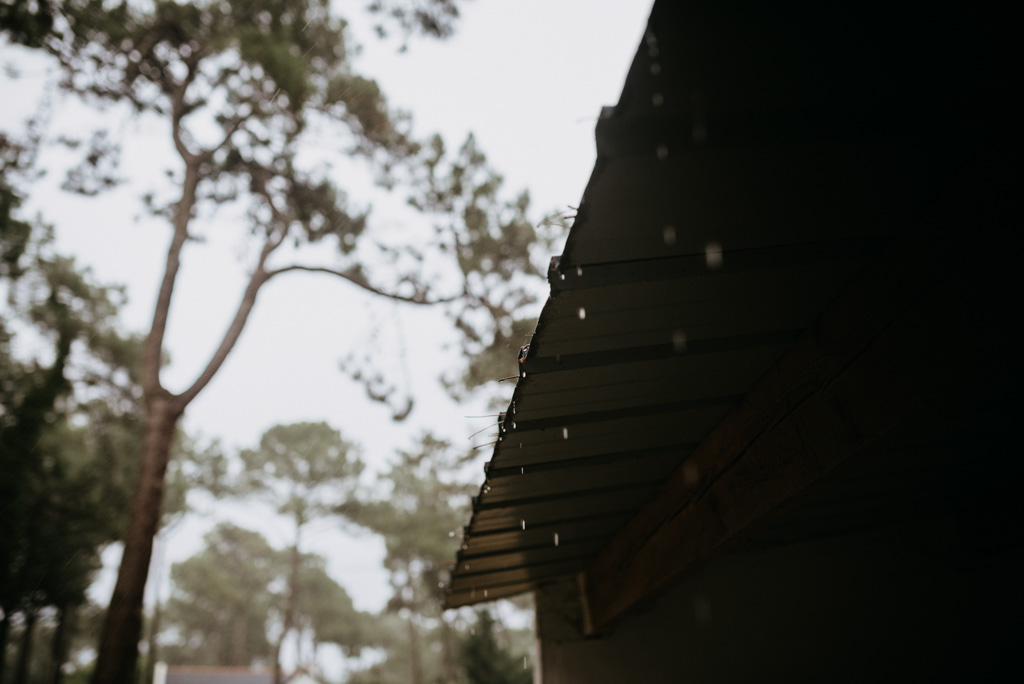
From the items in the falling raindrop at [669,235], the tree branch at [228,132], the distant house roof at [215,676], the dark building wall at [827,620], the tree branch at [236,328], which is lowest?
the distant house roof at [215,676]

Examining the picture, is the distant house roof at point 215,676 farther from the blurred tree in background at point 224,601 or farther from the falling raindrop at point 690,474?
the falling raindrop at point 690,474

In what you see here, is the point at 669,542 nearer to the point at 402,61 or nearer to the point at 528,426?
the point at 528,426

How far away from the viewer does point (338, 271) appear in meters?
7.98

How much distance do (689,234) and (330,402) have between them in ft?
115

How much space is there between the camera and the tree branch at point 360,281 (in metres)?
7.95

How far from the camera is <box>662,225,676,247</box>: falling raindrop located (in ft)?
3.73

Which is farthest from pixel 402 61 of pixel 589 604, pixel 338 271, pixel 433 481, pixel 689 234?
pixel 433 481

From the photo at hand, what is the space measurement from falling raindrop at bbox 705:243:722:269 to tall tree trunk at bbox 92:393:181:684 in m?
6.39

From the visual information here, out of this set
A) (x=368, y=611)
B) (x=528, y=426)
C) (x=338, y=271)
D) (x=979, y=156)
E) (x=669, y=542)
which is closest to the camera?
(x=979, y=156)

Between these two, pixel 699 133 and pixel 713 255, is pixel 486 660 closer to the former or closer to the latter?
pixel 713 255

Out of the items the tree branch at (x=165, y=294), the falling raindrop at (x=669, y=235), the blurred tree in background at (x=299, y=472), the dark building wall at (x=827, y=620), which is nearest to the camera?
the falling raindrop at (x=669, y=235)

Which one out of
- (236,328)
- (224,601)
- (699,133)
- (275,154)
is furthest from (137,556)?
(224,601)

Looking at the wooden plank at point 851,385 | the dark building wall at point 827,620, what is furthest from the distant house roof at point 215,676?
the wooden plank at point 851,385

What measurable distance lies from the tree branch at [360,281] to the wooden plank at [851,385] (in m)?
6.15
